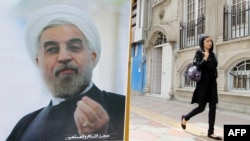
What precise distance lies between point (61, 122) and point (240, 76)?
5741 millimetres

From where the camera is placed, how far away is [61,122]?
80.2 inches

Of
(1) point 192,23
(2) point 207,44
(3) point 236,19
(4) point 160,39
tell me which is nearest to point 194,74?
(2) point 207,44

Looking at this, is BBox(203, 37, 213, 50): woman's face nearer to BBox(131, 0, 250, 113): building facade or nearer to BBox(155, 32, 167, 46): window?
BBox(131, 0, 250, 113): building facade

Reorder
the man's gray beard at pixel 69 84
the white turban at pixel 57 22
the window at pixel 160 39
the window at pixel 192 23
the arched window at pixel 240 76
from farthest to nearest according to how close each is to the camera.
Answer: the window at pixel 160 39, the window at pixel 192 23, the arched window at pixel 240 76, the man's gray beard at pixel 69 84, the white turban at pixel 57 22

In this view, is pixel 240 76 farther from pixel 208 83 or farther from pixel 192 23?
pixel 208 83

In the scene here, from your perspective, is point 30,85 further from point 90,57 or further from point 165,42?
point 165,42

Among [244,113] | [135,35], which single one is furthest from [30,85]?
[135,35]

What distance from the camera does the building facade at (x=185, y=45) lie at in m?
6.73

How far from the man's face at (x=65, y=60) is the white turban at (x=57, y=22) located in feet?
0.11

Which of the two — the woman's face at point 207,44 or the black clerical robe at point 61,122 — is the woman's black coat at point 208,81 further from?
the black clerical robe at point 61,122

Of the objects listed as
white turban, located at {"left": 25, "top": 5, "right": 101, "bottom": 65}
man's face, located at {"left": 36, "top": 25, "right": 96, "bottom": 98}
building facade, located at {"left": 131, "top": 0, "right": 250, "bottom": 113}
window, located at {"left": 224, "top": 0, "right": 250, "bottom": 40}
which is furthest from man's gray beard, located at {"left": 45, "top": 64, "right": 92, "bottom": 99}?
window, located at {"left": 224, "top": 0, "right": 250, "bottom": 40}

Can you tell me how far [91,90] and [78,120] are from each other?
0.24m

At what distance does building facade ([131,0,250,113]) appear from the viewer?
6.73 m

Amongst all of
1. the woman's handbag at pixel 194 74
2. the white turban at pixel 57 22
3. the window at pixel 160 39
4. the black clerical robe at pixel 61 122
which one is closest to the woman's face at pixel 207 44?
the woman's handbag at pixel 194 74
